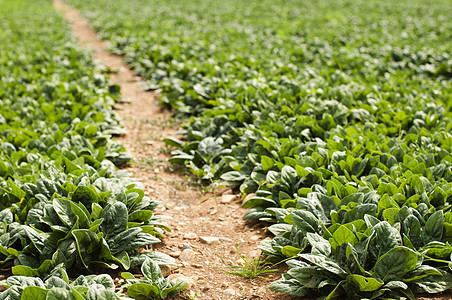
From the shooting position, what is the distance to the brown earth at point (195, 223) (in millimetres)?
3656

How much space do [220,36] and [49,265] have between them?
10.5 m

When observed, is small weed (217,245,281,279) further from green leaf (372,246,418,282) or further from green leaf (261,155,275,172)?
green leaf (261,155,275,172)

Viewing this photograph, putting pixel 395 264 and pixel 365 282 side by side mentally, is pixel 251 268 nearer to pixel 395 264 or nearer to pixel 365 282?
pixel 365 282

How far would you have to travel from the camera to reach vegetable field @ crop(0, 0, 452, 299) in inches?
130

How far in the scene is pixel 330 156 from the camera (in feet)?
16.1

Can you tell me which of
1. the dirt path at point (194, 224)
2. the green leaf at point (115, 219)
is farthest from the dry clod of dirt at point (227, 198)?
the green leaf at point (115, 219)

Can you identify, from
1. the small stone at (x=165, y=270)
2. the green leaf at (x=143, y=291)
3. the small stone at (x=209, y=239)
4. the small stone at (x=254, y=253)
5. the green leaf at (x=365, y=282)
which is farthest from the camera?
the small stone at (x=209, y=239)

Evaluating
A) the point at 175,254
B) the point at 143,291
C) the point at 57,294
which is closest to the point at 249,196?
the point at 175,254

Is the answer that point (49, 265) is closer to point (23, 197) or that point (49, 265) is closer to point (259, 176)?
point (23, 197)

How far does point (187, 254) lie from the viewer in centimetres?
409

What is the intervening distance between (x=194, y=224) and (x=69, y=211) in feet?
4.86

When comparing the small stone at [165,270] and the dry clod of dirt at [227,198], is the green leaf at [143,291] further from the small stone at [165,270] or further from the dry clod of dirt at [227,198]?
the dry clod of dirt at [227,198]

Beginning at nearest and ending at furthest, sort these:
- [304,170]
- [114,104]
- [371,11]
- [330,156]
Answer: [304,170], [330,156], [114,104], [371,11]

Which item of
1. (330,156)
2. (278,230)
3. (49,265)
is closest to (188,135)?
(330,156)
